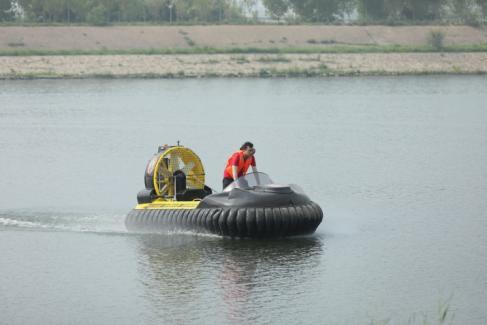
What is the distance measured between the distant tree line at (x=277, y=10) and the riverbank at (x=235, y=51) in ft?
19.5

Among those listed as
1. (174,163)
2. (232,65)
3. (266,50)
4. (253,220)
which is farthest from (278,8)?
(253,220)

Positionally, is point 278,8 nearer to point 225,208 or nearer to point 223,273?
point 225,208

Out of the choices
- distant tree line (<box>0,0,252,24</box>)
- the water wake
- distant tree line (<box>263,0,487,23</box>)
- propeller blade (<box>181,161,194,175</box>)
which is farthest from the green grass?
propeller blade (<box>181,161,194,175</box>)

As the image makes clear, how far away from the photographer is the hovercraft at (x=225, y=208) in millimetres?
16578

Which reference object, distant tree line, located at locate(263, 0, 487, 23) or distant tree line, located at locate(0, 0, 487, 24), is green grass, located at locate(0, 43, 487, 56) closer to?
distant tree line, located at locate(0, 0, 487, 24)

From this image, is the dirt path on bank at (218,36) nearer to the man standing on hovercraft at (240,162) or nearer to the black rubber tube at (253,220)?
the man standing on hovercraft at (240,162)

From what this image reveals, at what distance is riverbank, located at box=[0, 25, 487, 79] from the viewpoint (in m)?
65.1

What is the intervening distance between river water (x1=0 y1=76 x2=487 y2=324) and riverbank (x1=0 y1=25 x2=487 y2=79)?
2297 centimetres

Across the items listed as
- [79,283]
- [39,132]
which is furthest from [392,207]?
[39,132]

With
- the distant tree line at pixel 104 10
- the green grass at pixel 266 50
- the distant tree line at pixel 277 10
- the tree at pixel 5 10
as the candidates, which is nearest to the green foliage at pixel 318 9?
the distant tree line at pixel 277 10

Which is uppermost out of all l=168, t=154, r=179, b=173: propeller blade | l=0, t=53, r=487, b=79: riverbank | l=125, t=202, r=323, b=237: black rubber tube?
l=168, t=154, r=179, b=173: propeller blade

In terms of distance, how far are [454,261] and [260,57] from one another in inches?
2093

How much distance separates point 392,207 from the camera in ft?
67.5

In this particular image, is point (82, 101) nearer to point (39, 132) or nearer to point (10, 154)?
point (39, 132)
